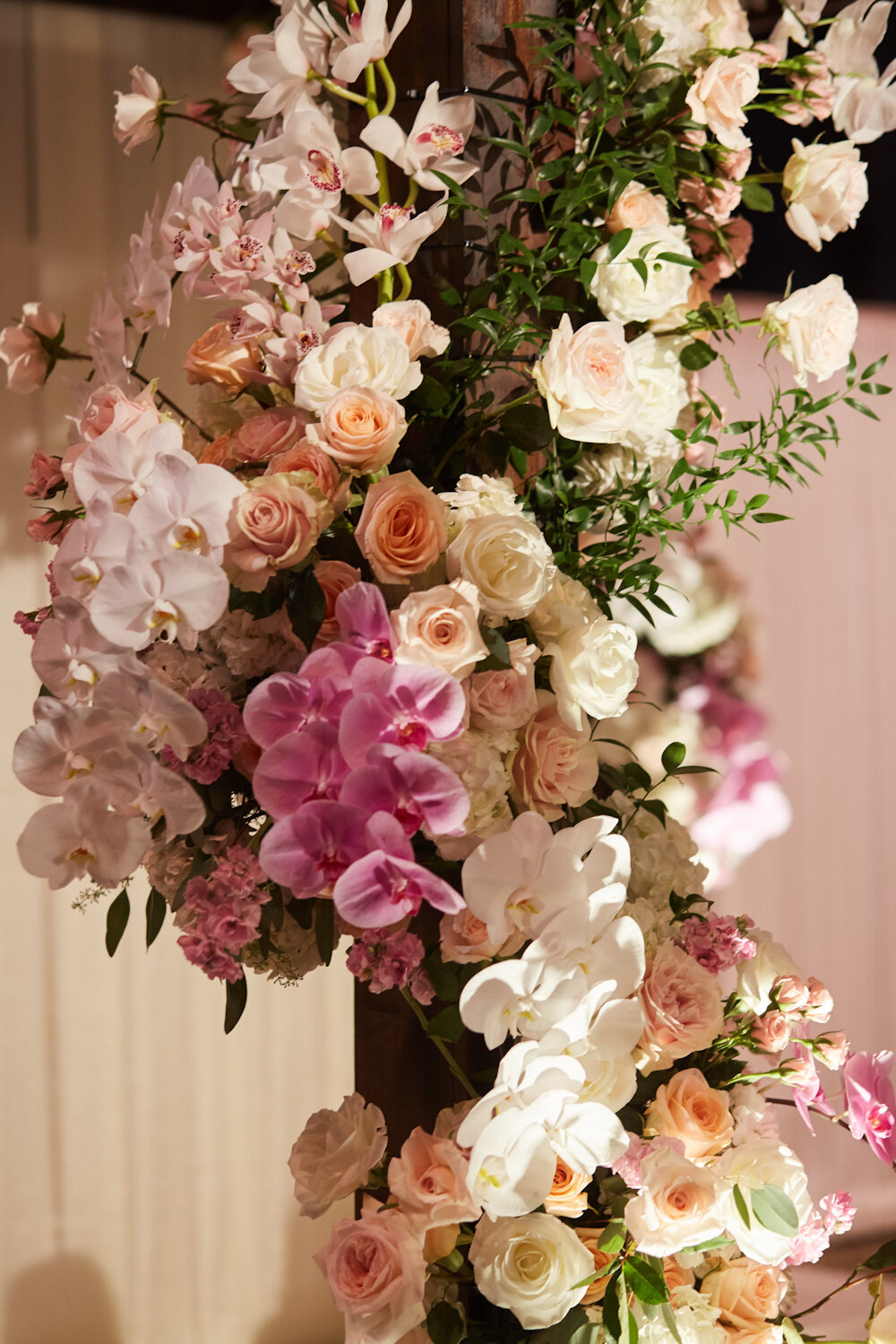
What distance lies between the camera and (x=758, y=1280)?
1.02 m

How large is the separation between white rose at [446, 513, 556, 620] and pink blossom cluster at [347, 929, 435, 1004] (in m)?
0.24

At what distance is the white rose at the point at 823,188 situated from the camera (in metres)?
1.13

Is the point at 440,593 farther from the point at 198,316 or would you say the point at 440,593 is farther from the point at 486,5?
the point at 198,316

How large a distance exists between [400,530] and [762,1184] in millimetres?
564

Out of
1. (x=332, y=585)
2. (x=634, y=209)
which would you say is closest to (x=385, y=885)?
(x=332, y=585)

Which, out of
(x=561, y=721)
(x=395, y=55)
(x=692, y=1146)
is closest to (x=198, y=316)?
(x=395, y=55)

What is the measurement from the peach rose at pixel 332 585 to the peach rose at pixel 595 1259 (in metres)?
0.49

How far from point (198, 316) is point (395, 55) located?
73 cm

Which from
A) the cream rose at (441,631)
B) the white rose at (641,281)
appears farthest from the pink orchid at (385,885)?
the white rose at (641,281)

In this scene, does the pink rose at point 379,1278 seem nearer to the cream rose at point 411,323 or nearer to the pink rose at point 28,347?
the cream rose at point 411,323

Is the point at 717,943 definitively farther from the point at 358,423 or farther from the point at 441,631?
the point at 358,423

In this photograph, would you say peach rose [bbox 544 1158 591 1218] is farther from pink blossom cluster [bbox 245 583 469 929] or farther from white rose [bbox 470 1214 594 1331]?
pink blossom cluster [bbox 245 583 469 929]

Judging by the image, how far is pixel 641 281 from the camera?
1086mm

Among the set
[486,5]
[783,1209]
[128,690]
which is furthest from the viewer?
[486,5]
